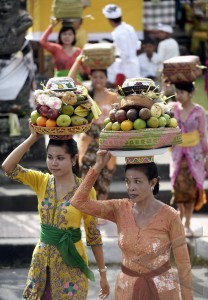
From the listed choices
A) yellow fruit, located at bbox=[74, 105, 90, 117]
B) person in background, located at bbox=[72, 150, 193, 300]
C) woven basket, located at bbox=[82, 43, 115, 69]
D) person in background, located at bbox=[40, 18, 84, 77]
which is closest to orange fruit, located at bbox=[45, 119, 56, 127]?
yellow fruit, located at bbox=[74, 105, 90, 117]

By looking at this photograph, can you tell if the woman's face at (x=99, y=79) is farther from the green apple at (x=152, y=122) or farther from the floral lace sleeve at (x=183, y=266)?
the floral lace sleeve at (x=183, y=266)

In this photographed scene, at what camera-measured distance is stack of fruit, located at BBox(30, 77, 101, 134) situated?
5980mm

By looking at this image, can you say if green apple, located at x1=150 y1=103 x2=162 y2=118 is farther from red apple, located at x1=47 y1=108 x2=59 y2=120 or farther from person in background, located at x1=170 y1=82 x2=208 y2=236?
person in background, located at x1=170 y1=82 x2=208 y2=236

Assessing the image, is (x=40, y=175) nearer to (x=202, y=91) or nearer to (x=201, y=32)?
(x=202, y=91)

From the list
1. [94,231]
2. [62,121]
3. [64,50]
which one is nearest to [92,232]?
[94,231]

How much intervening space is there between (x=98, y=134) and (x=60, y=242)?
344cm

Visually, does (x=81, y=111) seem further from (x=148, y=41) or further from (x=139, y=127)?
(x=148, y=41)

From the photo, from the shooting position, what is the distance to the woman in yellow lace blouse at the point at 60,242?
6125 mm

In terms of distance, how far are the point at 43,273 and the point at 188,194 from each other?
3333 mm

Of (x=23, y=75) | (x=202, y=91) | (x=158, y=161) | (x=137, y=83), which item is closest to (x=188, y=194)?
(x=158, y=161)

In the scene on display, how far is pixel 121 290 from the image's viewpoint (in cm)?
554

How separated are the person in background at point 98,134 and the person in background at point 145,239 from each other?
12.3ft

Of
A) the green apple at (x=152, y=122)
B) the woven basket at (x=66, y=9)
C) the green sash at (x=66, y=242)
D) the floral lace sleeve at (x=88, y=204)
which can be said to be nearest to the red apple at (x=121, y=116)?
the green apple at (x=152, y=122)

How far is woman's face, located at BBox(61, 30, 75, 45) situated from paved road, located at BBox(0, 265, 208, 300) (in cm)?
342
